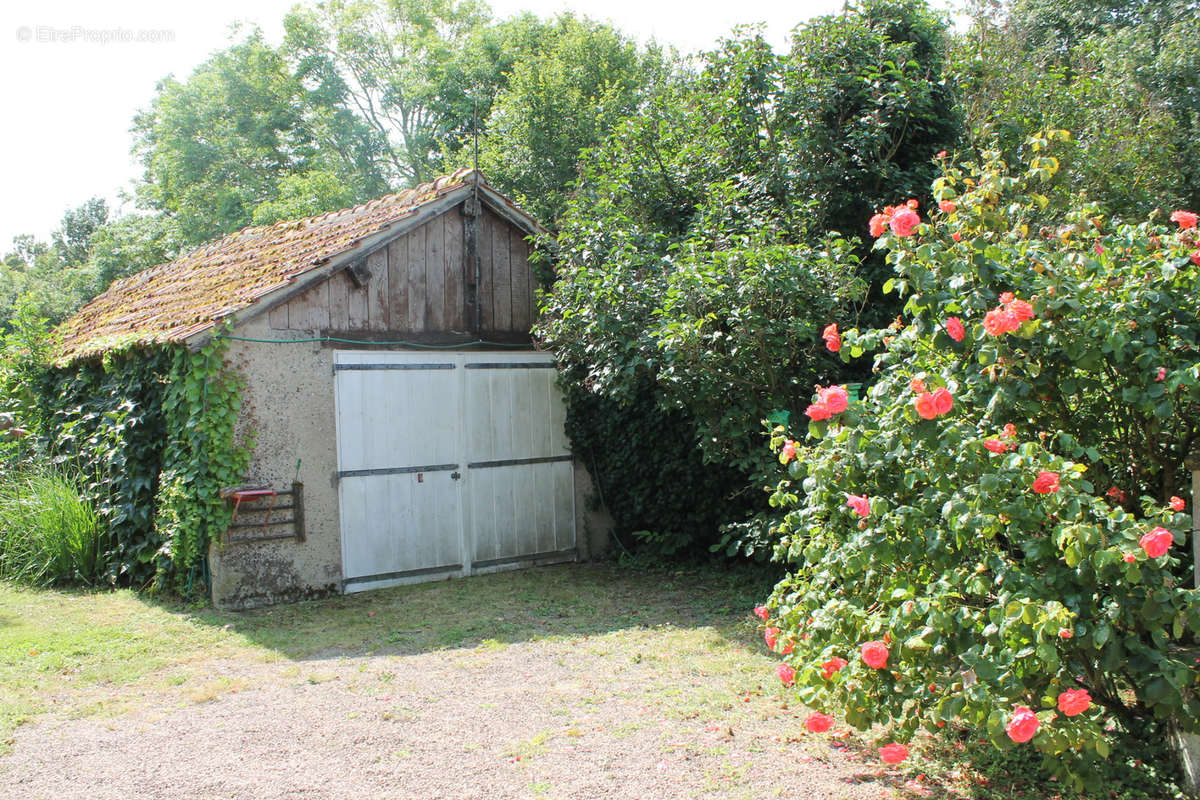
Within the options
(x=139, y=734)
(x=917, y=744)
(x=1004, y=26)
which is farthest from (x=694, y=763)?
(x=1004, y=26)

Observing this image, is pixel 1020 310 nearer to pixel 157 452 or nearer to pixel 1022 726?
pixel 1022 726

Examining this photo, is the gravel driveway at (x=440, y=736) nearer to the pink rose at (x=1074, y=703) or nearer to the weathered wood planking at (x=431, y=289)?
the pink rose at (x=1074, y=703)

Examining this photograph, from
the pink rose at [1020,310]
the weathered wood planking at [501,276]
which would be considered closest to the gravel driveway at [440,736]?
the pink rose at [1020,310]

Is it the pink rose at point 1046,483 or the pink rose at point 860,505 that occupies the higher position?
the pink rose at point 1046,483

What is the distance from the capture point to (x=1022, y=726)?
288 cm

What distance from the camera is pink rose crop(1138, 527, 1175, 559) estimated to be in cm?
283

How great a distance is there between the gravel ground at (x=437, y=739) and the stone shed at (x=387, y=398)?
2.00 meters

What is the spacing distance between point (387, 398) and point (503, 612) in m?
2.18

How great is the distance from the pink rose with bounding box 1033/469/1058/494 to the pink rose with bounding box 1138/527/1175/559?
0.32 meters

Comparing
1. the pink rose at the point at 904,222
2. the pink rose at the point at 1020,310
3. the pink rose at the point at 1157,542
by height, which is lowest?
the pink rose at the point at 1157,542

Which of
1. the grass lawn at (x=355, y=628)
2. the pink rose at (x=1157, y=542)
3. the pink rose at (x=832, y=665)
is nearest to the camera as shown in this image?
the pink rose at (x=1157, y=542)

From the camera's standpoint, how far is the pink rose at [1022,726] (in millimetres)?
2879

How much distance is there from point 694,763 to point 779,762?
377 mm

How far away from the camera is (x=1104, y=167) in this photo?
996cm
